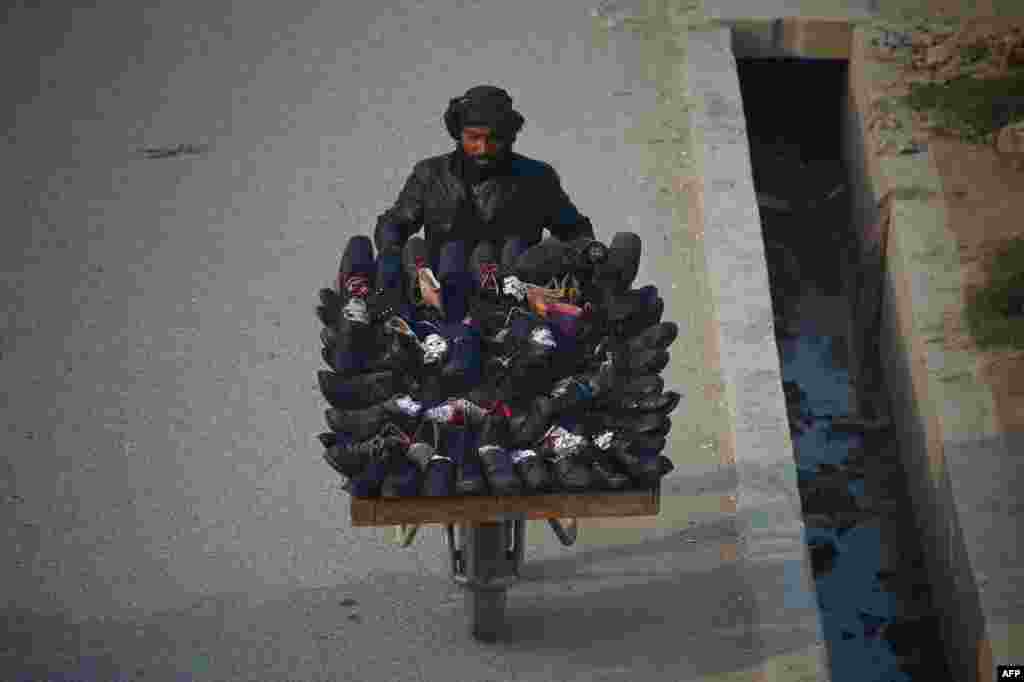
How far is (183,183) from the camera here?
14.6 metres

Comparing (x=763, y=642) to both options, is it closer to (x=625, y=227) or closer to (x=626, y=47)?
(x=625, y=227)

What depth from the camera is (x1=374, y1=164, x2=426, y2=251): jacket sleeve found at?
10.9 metres

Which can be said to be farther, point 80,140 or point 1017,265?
point 80,140

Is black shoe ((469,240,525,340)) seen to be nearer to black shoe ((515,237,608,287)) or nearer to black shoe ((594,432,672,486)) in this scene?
black shoe ((515,237,608,287))

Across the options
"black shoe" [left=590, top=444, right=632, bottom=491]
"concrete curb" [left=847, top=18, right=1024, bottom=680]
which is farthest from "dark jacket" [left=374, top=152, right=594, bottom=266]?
"concrete curb" [left=847, top=18, right=1024, bottom=680]

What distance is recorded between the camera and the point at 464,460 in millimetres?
9852

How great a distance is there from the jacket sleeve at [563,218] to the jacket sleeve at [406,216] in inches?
23.6

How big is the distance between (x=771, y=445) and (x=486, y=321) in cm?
240

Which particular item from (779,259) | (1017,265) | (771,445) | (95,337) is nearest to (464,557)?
(771,445)

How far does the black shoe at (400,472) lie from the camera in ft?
31.8

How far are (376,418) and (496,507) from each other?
0.65m

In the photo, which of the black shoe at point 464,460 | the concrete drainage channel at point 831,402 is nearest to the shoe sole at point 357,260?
the black shoe at point 464,460

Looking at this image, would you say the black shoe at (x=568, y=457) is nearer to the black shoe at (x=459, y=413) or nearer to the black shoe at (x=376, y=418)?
the black shoe at (x=459, y=413)

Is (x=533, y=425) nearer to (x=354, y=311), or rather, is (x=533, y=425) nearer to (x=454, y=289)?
(x=454, y=289)
